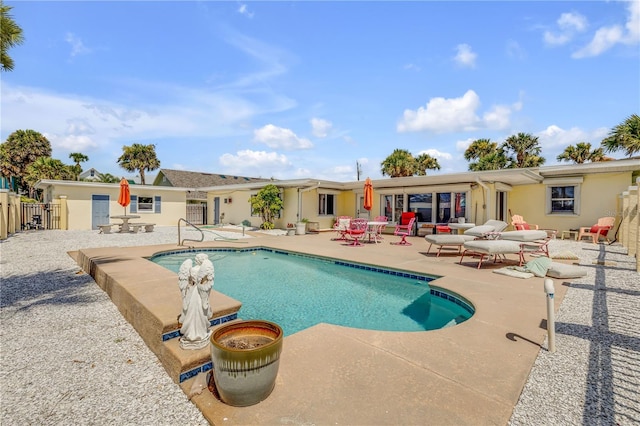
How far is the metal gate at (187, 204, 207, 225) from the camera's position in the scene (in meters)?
→ 23.2

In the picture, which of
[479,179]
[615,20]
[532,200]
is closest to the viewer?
[615,20]

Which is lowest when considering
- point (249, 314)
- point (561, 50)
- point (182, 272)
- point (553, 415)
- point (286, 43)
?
point (249, 314)

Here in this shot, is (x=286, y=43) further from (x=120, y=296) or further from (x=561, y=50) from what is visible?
(x=120, y=296)

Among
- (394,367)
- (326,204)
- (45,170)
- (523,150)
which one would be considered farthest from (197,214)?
(523,150)

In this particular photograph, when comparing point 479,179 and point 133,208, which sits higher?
point 479,179

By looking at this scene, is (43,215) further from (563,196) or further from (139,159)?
(563,196)

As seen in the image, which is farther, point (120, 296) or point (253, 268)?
point (253, 268)

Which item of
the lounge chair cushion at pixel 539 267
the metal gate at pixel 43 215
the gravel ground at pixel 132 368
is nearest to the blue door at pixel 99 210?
the metal gate at pixel 43 215

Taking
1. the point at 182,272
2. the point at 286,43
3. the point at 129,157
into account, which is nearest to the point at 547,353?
the point at 182,272

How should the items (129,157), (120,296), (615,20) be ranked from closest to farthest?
(120,296), (615,20), (129,157)

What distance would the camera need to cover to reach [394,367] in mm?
2660

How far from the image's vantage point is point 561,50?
26.7 feet

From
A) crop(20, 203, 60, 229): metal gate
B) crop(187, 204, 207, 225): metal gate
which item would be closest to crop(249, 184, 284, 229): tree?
crop(187, 204, 207, 225): metal gate

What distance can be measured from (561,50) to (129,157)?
115 feet
